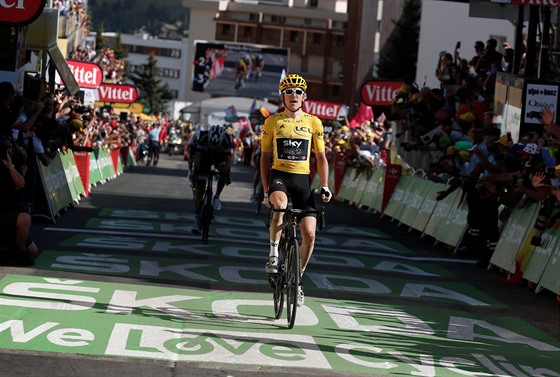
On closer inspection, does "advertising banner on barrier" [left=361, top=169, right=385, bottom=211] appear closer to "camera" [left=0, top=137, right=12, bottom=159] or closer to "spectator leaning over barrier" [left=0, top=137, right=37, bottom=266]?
"spectator leaning over barrier" [left=0, top=137, right=37, bottom=266]

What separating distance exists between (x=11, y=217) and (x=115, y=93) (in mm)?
34157

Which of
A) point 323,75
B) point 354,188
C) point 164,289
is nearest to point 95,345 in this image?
point 164,289

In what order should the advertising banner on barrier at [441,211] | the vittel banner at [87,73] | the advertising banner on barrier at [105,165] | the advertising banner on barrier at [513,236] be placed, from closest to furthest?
the advertising banner on barrier at [513,236], the advertising banner on barrier at [441,211], the vittel banner at [87,73], the advertising banner on barrier at [105,165]

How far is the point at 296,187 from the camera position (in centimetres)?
1173

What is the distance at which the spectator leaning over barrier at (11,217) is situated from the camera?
45.2 feet

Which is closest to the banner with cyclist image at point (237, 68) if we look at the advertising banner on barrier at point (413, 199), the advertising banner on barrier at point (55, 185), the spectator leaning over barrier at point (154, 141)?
the spectator leaning over barrier at point (154, 141)

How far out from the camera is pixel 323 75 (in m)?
158

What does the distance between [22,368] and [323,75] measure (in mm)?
150719

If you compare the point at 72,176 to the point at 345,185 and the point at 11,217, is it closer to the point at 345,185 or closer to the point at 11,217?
the point at 11,217

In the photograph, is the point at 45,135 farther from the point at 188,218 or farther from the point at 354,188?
the point at 354,188

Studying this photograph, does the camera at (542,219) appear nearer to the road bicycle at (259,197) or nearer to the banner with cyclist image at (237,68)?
the road bicycle at (259,197)

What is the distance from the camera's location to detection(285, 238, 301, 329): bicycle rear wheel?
426 inches

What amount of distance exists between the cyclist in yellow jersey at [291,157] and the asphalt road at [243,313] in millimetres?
773

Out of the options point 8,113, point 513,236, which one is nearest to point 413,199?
point 513,236
